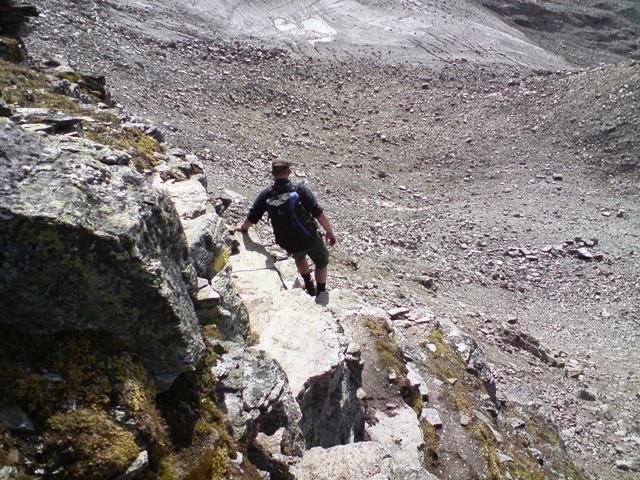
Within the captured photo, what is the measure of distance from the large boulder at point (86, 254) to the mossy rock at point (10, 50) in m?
9.20

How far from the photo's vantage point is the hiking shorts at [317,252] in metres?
8.34

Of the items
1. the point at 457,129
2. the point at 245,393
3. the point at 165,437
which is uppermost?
the point at 165,437

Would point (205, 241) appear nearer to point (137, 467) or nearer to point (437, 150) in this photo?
point (137, 467)

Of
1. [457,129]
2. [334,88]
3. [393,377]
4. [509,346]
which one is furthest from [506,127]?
[393,377]

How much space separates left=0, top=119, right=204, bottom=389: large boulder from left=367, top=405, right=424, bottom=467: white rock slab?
4.02m

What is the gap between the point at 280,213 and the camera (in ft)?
25.6

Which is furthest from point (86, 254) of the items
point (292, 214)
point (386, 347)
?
point (386, 347)

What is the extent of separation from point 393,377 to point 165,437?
5.06 meters

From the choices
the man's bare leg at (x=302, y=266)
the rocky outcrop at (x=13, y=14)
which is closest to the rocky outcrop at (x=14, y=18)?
the rocky outcrop at (x=13, y=14)

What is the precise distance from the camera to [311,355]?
653 cm

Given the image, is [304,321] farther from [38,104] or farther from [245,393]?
[38,104]

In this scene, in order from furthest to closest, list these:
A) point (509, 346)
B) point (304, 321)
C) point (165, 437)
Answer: point (509, 346)
point (304, 321)
point (165, 437)

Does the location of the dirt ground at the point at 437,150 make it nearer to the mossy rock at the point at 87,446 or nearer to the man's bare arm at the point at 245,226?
the man's bare arm at the point at 245,226

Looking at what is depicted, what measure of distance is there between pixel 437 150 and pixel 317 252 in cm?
1852
